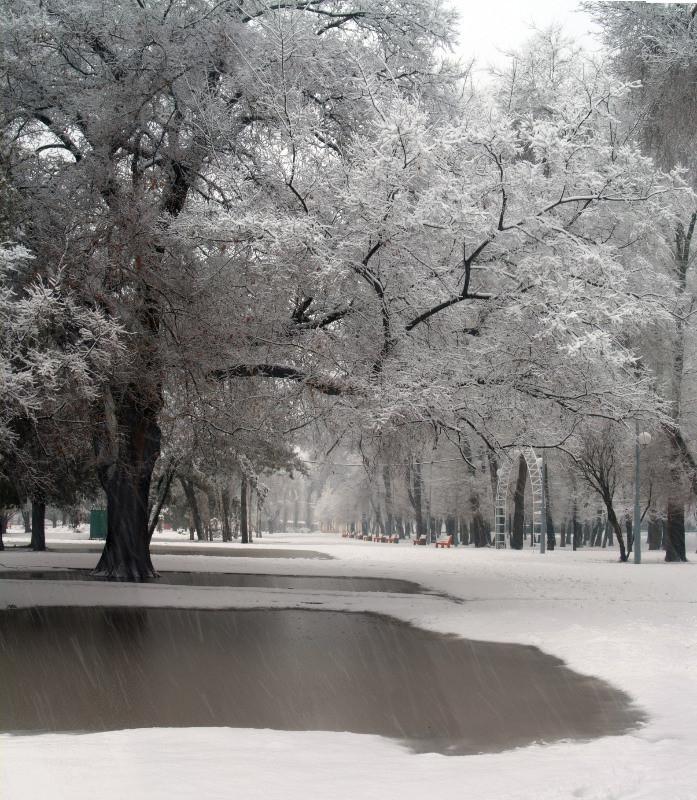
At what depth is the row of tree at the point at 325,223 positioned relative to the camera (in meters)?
12.7

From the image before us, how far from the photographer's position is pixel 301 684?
8398 mm

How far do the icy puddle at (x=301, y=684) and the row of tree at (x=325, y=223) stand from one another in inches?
116

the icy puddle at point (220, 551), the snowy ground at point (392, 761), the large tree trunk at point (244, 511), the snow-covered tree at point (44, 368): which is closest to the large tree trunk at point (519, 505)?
the icy puddle at point (220, 551)

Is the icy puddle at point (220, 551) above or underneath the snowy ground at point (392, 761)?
underneath

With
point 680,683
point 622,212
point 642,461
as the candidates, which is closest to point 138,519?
point 622,212

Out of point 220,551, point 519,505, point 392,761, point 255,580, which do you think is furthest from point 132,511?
point 519,505

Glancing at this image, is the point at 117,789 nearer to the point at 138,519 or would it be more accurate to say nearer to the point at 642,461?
the point at 138,519

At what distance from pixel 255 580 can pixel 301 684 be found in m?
11.5

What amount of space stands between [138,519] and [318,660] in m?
10.2

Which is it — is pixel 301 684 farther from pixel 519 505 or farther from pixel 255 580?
pixel 519 505

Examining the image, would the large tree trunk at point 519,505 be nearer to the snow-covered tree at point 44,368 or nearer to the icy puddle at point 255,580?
the icy puddle at point 255,580

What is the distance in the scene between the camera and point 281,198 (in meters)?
15.0

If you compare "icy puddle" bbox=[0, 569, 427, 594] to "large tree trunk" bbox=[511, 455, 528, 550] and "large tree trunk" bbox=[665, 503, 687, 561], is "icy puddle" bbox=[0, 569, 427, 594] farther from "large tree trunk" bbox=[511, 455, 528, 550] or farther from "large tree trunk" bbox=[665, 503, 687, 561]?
"large tree trunk" bbox=[511, 455, 528, 550]

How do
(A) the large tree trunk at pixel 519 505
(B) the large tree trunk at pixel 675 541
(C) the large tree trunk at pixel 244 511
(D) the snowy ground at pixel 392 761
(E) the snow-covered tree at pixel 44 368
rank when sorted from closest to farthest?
(D) the snowy ground at pixel 392 761, (E) the snow-covered tree at pixel 44 368, (B) the large tree trunk at pixel 675 541, (C) the large tree trunk at pixel 244 511, (A) the large tree trunk at pixel 519 505
